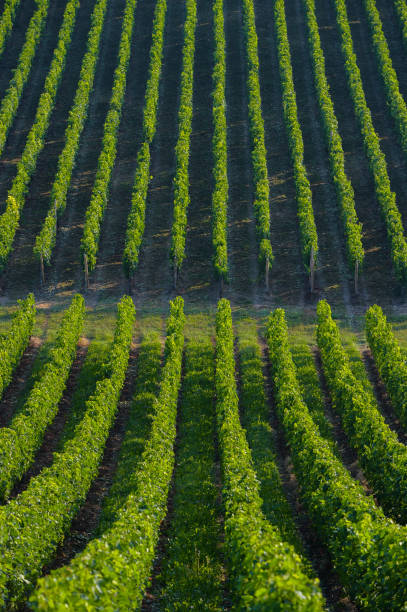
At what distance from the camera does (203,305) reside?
152ft

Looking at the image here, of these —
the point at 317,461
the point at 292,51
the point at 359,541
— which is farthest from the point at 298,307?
the point at 292,51

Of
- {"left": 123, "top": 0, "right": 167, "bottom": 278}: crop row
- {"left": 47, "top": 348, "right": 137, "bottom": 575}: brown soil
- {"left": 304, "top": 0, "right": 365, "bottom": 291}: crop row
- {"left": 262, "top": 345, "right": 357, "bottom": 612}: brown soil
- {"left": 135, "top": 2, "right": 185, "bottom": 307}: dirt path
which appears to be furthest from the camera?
{"left": 135, "top": 2, "right": 185, "bottom": 307}: dirt path

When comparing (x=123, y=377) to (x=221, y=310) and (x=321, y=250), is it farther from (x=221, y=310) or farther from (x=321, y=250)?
(x=321, y=250)

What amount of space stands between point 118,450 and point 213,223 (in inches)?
902

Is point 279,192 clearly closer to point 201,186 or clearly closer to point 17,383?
point 201,186

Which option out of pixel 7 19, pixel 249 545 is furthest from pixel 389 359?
pixel 7 19

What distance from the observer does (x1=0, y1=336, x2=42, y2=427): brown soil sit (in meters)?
35.0

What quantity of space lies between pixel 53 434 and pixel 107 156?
3052cm

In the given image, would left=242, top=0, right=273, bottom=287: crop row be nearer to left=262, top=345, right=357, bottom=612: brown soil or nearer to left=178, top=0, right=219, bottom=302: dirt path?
left=178, top=0, right=219, bottom=302: dirt path

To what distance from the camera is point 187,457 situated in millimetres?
30062

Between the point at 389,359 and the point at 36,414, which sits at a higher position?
the point at 389,359

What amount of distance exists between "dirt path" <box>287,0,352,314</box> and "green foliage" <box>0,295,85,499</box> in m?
17.5

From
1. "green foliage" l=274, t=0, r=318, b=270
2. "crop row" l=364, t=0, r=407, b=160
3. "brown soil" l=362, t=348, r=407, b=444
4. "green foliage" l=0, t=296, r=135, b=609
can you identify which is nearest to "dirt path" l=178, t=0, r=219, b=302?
"green foliage" l=274, t=0, r=318, b=270

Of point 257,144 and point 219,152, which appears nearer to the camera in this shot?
point 219,152
